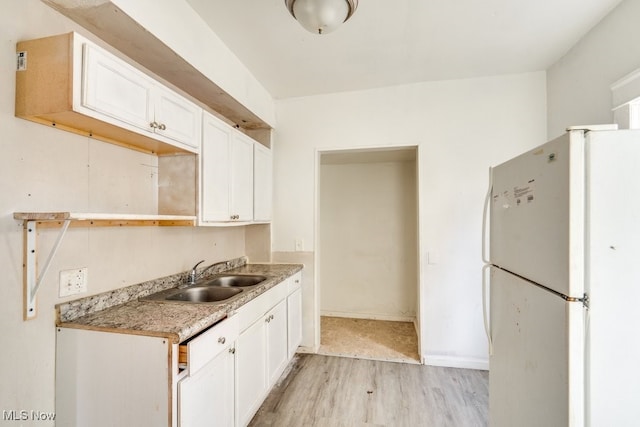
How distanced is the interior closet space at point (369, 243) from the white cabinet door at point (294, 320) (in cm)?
100

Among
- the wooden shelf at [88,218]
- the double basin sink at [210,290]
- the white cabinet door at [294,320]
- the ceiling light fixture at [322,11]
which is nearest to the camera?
the wooden shelf at [88,218]

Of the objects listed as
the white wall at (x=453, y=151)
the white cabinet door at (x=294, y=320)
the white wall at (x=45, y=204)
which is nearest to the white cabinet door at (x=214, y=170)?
the white wall at (x=45, y=204)

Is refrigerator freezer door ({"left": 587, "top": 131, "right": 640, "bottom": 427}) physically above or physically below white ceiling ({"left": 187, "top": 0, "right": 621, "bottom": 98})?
below

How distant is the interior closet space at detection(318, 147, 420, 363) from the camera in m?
3.87

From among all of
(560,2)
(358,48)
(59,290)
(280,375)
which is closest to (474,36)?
(560,2)

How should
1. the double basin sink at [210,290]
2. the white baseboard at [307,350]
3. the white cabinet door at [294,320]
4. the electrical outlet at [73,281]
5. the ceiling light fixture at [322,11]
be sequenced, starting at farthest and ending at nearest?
the white baseboard at [307,350], the white cabinet door at [294,320], the double basin sink at [210,290], the ceiling light fixture at [322,11], the electrical outlet at [73,281]

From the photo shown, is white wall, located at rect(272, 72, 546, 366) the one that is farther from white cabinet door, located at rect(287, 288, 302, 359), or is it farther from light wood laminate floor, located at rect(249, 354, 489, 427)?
white cabinet door, located at rect(287, 288, 302, 359)

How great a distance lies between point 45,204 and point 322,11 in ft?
5.21

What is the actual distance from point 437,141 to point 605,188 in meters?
1.85

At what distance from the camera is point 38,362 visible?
3.85ft

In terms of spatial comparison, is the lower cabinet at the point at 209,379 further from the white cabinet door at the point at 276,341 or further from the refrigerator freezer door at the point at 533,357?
the refrigerator freezer door at the point at 533,357

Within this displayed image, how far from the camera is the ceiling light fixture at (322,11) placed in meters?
1.42

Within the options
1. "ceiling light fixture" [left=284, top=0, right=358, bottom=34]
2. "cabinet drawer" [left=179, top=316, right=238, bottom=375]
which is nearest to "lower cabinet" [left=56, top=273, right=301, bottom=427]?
"cabinet drawer" [left=179, top=316, right=238, bottom=375]

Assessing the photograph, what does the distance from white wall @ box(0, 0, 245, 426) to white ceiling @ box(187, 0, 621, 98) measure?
100 cm
